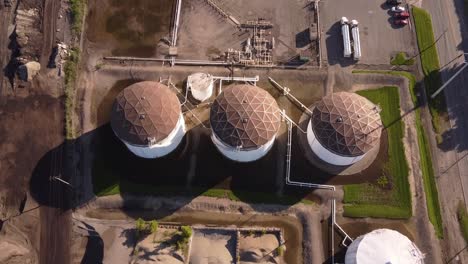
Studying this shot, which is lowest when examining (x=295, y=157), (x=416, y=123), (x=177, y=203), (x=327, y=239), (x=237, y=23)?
(x=327, y=239)

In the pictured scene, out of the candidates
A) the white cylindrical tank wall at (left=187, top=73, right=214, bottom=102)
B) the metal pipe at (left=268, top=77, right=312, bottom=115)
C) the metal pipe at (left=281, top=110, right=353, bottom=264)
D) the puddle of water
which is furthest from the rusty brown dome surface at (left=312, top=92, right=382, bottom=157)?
the white cylindrical tank wall at (left=187, top=73, right=214, bottom=102)

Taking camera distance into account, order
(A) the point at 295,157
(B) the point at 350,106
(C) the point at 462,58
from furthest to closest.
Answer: (C) the point at 462,58, (A) the point at 295,157, (B) the point at 350,106

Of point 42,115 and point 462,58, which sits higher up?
point 462,58

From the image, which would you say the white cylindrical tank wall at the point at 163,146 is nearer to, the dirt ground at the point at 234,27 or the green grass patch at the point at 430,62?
the dirt ground at the point at 234,27

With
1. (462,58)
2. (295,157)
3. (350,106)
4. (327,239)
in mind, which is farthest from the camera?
(462,58)

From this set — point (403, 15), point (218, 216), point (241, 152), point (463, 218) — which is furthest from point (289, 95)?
point (463, 218)

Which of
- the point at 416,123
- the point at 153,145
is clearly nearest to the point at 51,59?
the point at 153,145

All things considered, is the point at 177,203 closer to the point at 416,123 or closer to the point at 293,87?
the point at 293,87
